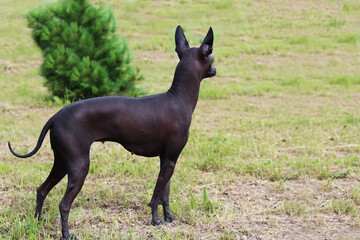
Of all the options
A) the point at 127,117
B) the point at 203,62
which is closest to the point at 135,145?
the point at 127,117

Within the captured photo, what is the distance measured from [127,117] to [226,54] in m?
11.0

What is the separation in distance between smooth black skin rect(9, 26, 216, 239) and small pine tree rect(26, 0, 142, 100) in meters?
5.81

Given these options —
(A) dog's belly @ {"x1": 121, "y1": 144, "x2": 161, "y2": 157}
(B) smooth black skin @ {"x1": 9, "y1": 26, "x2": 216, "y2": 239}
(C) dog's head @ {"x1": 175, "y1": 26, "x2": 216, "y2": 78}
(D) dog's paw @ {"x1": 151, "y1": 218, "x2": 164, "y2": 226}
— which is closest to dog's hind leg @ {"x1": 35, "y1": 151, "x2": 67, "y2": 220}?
(B) smooth black skin @ {"x1": 9, "y1": 26, "x2": 216, "y2": 239}

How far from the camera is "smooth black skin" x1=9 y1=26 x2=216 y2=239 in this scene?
14.6 feet

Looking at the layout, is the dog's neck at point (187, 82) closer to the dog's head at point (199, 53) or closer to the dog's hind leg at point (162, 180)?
the dog's head at point (199, 53)

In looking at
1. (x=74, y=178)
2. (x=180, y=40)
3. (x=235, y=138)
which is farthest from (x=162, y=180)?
(x=235, y=138)

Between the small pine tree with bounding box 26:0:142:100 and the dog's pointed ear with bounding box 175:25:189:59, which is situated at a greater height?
the dog's pointed ear with bounding box 175:25:189:59

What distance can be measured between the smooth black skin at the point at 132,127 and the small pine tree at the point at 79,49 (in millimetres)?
5806

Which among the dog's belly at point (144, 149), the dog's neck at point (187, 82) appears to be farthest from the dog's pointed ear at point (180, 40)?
the dog's belly at point (144, 149)

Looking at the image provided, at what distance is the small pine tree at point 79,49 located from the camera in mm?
10648

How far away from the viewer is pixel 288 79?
13.2 meters

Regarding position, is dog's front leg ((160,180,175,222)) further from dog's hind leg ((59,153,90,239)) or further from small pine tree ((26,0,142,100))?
small pine tree ((26,0,142,100))

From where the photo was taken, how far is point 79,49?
427 inches

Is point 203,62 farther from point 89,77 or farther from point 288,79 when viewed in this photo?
point 288,79
